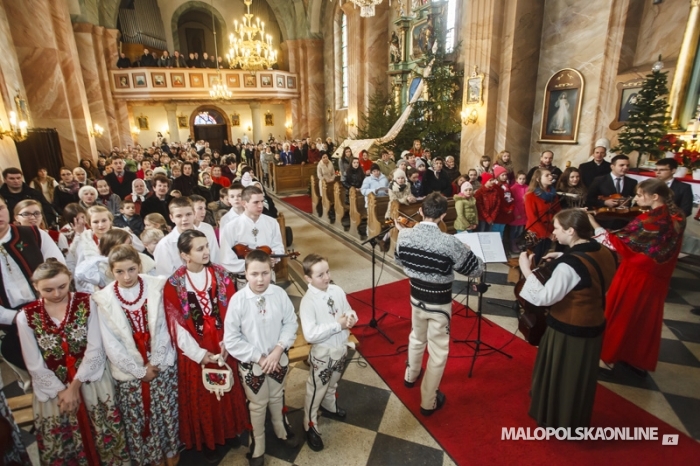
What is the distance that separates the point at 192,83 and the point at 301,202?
39.5ft

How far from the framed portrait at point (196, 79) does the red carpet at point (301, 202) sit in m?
11.1

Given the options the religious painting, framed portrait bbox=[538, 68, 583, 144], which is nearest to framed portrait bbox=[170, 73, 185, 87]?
the religious painting

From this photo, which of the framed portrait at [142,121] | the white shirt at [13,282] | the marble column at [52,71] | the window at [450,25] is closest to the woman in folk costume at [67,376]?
the white shirt at [13,282]

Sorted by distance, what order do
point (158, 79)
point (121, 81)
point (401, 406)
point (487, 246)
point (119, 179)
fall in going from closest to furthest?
1. point (401, 406)
2. point (487, 246)
3. point (119, 179)
4. point (121, 81)
5. point (158, 79)

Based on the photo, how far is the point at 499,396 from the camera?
128 inches

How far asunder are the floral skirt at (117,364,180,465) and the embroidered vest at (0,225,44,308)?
4.60 ft

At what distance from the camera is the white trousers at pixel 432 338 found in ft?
9.13

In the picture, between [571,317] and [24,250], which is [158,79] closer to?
[24,250]

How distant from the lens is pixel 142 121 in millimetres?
21000

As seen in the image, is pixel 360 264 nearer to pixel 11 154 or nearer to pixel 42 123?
pixel 11 154

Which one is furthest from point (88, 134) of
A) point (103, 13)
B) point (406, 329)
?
point (406, 329)

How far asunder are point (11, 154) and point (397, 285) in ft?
30.3

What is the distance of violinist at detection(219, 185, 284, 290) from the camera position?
3.38 meters

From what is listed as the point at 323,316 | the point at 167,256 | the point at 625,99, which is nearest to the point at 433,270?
the point at 323,316
